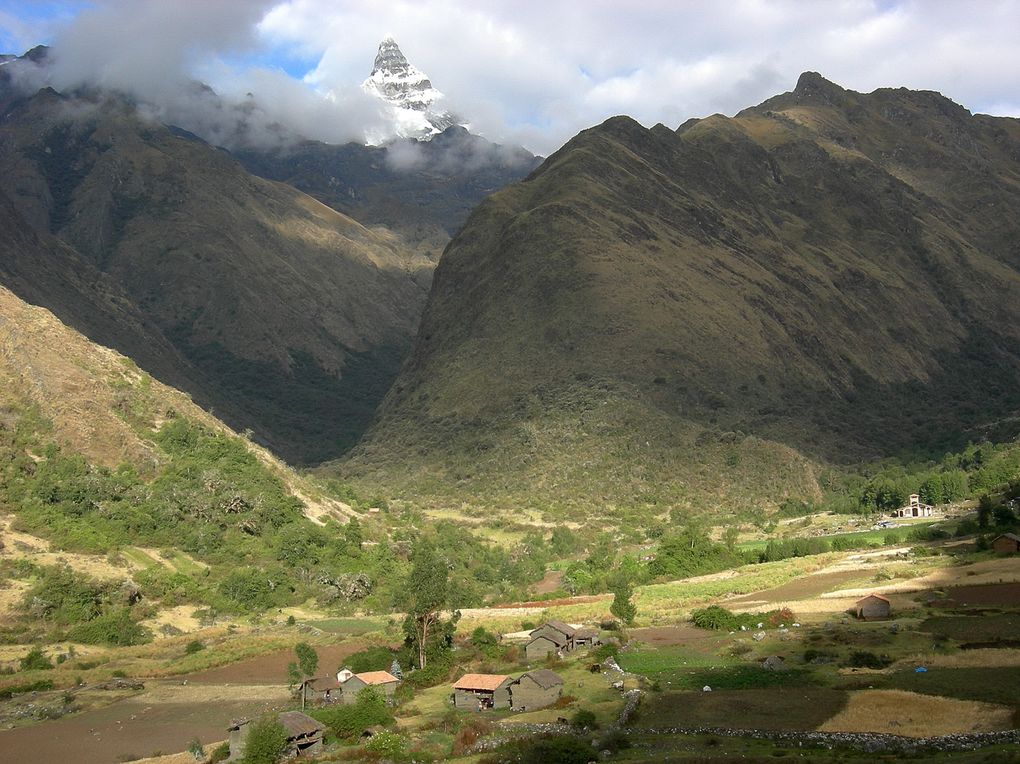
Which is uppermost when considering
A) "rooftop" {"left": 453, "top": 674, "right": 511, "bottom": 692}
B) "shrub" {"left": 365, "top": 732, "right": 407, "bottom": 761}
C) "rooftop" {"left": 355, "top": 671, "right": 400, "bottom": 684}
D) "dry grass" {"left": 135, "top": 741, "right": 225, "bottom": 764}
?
"rooftop" {"left": 355, "top": 671, "right": 400, "bottom": 684}

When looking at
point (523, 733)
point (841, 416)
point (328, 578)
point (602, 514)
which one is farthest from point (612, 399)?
point (523, 733)

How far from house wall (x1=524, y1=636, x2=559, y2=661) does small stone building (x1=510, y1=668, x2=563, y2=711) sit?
1042 cm

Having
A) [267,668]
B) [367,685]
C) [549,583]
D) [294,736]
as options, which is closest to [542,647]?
[367,685]

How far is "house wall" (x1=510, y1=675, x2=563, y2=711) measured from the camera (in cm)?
5025

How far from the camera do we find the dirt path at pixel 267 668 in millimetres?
62375

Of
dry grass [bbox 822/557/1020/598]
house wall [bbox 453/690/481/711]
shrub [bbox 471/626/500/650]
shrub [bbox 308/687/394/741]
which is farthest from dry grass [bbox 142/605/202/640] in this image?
dry grass [bbox 822/557/1020/598]

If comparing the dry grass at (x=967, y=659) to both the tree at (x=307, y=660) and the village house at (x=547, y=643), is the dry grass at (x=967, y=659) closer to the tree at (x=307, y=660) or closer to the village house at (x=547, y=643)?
the village house at (x=547, y=643)

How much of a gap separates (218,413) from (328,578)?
279 feet

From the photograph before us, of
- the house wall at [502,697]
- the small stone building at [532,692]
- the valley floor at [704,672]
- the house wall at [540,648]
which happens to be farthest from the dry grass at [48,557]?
the small stone building at [532,692]

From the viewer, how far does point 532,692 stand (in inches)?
1991

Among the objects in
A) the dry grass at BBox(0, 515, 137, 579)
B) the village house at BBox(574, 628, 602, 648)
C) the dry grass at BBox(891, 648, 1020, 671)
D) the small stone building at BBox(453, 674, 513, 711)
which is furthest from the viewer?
the dry grass at BBox(0, 515, 137, 579)

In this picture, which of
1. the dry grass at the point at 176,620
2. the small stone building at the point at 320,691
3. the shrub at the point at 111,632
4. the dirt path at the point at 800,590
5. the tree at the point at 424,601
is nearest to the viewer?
the small stone building at the point at 320,691

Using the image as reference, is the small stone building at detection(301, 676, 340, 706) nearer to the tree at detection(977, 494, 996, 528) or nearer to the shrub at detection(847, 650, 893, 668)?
the shrub at detection(847, 650, 893, 668)

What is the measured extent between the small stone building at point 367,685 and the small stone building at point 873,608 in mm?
28226
